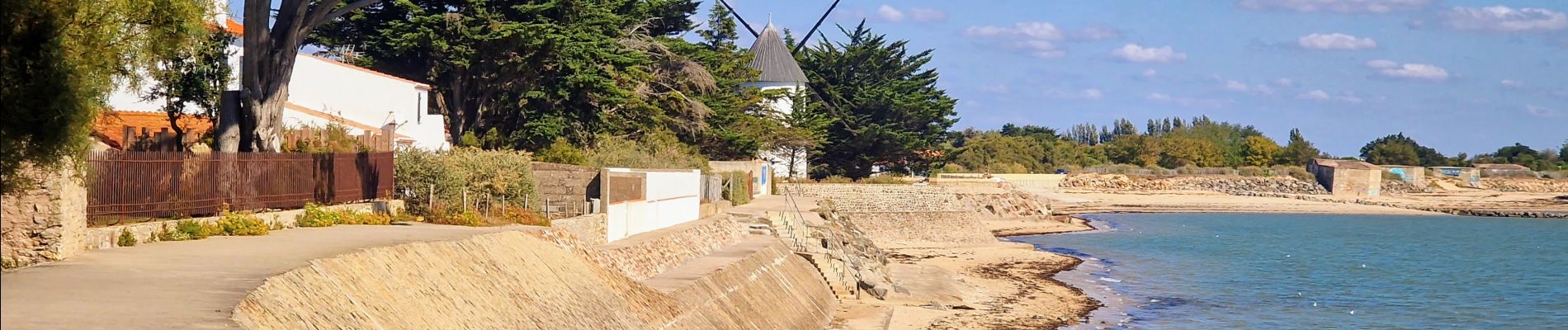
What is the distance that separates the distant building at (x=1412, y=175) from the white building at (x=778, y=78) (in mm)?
96691

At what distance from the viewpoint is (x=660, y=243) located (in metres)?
27.2

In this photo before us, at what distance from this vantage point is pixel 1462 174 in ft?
522

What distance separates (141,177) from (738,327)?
880cm

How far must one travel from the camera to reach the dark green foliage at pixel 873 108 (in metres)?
70.6

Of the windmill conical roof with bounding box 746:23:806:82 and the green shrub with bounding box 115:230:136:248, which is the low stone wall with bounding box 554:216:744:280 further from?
the windmill conical roof with bounding box 746:23:806:82

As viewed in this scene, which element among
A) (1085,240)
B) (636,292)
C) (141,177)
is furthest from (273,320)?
(1085,240)

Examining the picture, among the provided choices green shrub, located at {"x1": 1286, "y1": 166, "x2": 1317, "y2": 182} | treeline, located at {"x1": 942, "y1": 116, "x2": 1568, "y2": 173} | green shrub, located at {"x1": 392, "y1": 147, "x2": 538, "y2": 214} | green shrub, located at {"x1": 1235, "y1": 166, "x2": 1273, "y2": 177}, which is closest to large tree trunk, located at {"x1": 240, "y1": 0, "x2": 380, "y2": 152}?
green shrub, located at {"x1": 392, "y1": 147, "x2": 538, "y2": 214}

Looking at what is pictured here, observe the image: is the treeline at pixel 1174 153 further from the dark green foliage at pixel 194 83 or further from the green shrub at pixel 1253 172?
the dark green foliage at pixel 194 83

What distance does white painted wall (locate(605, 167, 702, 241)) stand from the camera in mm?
27047

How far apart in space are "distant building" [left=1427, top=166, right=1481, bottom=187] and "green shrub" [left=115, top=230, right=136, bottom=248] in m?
157

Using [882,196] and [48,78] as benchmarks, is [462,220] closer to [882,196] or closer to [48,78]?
[48,78]

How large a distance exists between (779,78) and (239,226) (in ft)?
165

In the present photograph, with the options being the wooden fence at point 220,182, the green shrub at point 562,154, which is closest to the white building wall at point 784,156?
the green shrub at point 562,154

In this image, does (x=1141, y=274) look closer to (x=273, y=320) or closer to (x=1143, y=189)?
(x=273, y=320)
